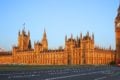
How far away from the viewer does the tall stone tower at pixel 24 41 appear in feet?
511

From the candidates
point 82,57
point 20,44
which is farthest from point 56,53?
point 20,44

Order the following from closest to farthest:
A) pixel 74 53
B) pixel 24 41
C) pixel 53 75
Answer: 1. pixel 53 75
2. pixel 74 53
3. pixel 24 41

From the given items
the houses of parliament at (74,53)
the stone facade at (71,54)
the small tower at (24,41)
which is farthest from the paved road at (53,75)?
the small tower at (24,41)

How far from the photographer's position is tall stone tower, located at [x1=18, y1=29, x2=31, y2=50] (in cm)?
15575

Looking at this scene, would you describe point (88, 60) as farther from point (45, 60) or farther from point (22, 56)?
point (22, 56)

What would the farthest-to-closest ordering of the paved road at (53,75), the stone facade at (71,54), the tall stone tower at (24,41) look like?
the tall stone tower at (24,41) → the stone facade at (71,54) → the paved road at (53,75)

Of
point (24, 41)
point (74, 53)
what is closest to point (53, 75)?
point (74, 53)

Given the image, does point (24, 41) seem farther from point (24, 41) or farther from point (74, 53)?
point (74, 53)

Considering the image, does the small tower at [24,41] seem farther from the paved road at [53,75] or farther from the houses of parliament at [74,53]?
the paved road at [53,75]

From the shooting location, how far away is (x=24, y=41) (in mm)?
156375

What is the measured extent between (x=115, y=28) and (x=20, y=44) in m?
53.5

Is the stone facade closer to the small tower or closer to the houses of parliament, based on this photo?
the houses of parliament

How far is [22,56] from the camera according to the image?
5763 inches

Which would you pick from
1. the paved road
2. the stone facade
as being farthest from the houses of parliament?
the paved road
